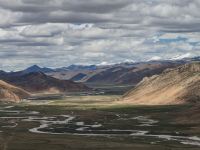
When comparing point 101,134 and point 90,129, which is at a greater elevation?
point 101,134

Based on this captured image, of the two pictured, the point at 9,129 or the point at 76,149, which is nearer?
the point at 76,149

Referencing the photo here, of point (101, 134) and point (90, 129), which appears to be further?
point (90, 129)

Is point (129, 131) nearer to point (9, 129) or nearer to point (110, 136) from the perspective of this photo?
point (110, 136)

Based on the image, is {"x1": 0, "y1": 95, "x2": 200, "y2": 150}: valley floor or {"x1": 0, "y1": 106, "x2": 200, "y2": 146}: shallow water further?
{"x1": 0, "y1": 106, "x2": 200, "y2": 146}: shallow water

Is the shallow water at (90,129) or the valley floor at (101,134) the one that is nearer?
the valley floor at (101,134)

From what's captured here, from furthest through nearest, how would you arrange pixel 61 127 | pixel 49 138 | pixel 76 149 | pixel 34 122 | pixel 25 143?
1. pixel 34 122
2. pixel 61 127
3. pixel 49 138
4. pixel 25 143
5. pixel 76 149

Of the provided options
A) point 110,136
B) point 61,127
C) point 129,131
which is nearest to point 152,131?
point 129,131

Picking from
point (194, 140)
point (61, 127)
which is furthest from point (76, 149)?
point (61, 127)

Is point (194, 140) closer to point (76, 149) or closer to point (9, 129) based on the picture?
point (76, 149)

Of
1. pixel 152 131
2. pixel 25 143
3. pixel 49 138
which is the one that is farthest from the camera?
pixel 152 131
